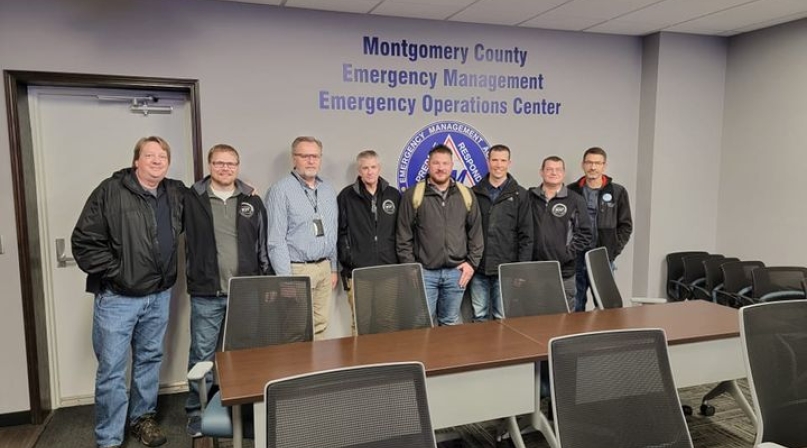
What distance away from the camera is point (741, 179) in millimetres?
4480

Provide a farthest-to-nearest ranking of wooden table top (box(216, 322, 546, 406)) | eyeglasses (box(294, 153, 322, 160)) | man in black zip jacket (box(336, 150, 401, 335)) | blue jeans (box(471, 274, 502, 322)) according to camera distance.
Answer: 1. blue jeans (box(471, 274, 502, 322))
2. man in black zip jacket (box(336, 150, 401, 335))
3. eyeglasses (box(294, 153, 322, 160))
4. wooden table top (box(216, 322, 546, 406))

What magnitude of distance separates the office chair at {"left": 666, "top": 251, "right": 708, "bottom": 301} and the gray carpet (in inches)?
48.7

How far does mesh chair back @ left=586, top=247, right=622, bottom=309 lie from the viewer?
3084 mm

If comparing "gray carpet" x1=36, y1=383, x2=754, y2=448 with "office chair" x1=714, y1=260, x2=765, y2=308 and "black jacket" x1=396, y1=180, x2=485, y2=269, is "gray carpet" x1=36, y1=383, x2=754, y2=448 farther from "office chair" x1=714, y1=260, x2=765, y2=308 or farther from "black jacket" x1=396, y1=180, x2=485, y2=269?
"black jacket" x1=396, y1=180, x2=485, y2=269

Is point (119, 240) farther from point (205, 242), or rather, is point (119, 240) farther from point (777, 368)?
point (777, 368)

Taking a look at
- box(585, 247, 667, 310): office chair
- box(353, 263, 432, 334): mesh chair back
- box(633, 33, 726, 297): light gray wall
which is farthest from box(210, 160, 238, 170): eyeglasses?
box(633, 33, 726, 297): light gray wall

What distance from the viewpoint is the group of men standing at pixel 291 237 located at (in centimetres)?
267

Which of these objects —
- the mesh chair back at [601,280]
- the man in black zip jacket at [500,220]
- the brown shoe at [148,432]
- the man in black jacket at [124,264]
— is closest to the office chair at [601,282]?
the mesh chair back at [601,280]

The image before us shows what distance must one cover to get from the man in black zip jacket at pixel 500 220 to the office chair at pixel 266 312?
157cm

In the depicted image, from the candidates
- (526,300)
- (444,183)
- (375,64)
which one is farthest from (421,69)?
(526,300)

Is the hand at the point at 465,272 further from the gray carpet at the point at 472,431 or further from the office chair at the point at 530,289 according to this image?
the gray carpet at the point at 472,431

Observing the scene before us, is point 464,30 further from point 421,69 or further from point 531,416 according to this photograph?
point 531,416

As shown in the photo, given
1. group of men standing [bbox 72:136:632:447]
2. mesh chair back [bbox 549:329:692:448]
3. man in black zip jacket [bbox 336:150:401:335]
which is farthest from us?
man in black zip jacket [bbox 336:150:401:335]

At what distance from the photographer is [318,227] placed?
3.27 metres
